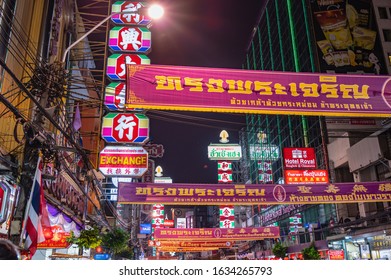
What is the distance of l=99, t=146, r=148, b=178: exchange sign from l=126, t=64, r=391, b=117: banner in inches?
368

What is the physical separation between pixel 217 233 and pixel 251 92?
22.0 metres

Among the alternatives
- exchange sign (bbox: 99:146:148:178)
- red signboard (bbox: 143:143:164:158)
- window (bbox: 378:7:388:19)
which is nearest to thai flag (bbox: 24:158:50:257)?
exchange sign (bbox: 99:146:148:178)

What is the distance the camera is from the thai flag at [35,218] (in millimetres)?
7551

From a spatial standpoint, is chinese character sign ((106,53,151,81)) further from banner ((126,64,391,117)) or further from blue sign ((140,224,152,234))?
blue sign ((140,224,152,234))

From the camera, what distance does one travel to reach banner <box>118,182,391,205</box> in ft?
53.8

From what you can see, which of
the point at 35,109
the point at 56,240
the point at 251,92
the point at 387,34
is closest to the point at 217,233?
the point at 56,240

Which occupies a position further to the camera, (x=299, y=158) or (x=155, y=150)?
(x=155, y=150)

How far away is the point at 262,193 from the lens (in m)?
17.2

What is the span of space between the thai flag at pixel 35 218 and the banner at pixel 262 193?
8018 mm

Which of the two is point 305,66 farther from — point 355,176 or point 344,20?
point 355,176

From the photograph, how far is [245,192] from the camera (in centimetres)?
1716

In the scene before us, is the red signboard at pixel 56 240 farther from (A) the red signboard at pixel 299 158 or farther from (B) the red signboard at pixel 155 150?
(B) the red signboard at pixel 155 150

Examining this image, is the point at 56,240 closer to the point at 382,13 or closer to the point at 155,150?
the point at 155,150

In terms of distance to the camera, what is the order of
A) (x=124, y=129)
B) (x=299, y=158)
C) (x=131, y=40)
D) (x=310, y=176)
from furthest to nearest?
(x=299, y=158) < (x=310, y=176) < (x=131, y=40) < (x=124, y=129)
